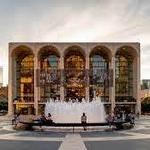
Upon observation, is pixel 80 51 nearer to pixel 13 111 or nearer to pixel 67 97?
pixel 67 97

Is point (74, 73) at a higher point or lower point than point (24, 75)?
higher

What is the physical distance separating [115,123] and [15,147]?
14.3 meters

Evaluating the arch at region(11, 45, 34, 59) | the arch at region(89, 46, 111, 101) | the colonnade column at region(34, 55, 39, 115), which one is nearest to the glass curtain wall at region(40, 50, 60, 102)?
the colonnade column at region(34, 55, 39, 115)

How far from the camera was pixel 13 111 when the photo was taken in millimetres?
93562

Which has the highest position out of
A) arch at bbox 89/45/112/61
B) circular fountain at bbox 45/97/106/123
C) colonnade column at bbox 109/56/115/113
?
arch at bbox 89/45/112/61

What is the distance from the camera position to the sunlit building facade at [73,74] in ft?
302

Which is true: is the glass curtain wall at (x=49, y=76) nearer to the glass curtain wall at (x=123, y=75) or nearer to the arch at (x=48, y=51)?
the arch at (x=48, y=51)

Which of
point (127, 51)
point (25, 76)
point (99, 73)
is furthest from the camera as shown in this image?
point (25, 76)

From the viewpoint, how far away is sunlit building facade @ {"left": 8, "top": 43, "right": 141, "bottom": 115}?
9219 cm

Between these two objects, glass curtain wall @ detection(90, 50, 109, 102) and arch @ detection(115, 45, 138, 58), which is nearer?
arch @ detection(115, 45, 138, 58)

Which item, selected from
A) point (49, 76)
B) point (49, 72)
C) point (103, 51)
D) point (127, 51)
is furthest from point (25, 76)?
point (127, 51)

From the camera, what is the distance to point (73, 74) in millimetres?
99188

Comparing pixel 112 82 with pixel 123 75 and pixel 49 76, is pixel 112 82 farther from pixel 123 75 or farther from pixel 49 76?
pixel 49 76

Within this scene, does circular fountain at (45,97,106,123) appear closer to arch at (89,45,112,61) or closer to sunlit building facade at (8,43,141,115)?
sunlit building facade at (8,43,141,115)
